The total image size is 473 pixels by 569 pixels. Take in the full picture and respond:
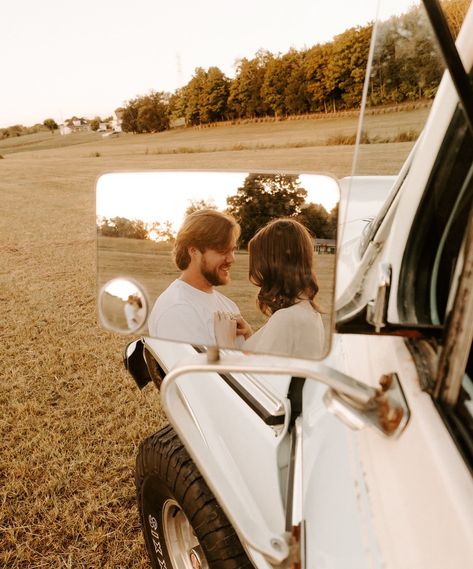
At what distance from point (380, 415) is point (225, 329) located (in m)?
0.30

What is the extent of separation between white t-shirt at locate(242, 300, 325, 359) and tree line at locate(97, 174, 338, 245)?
0.13 m

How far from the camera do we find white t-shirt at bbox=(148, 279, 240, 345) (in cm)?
87

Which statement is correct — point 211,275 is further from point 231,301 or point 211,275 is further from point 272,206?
point 272,206

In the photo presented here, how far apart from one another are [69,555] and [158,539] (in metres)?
0.70

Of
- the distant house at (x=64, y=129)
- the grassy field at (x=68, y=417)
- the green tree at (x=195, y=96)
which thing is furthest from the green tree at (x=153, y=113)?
the grassy field at (x=68, y=417)

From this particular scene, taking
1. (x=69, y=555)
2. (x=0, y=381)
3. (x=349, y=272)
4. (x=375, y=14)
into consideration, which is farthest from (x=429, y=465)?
(x=0, y=381)

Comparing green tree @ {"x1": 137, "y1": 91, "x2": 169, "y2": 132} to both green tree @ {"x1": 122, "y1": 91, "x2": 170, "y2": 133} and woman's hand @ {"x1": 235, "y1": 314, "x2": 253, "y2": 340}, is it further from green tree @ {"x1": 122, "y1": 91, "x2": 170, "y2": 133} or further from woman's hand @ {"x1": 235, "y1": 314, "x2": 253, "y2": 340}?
woman's hand @ {"x1": 235, "y1": 314, "x2": 253, "y2": 340}

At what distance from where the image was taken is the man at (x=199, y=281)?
85 centimetres

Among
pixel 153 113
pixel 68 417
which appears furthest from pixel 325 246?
pixel 153 113

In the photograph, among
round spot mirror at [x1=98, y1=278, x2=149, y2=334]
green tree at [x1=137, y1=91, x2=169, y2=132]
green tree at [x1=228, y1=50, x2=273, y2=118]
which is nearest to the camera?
round spot mirror at [x1=98, y1=278, x2=149, y2=334]

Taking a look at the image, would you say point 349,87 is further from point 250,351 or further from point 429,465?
point 429,465

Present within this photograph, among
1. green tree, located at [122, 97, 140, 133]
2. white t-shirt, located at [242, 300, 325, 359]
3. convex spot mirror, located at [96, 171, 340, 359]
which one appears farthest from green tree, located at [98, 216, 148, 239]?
green tree, located at [122, 97, 140, 133]

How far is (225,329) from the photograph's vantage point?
88 cm

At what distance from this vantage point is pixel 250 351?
0.85m
